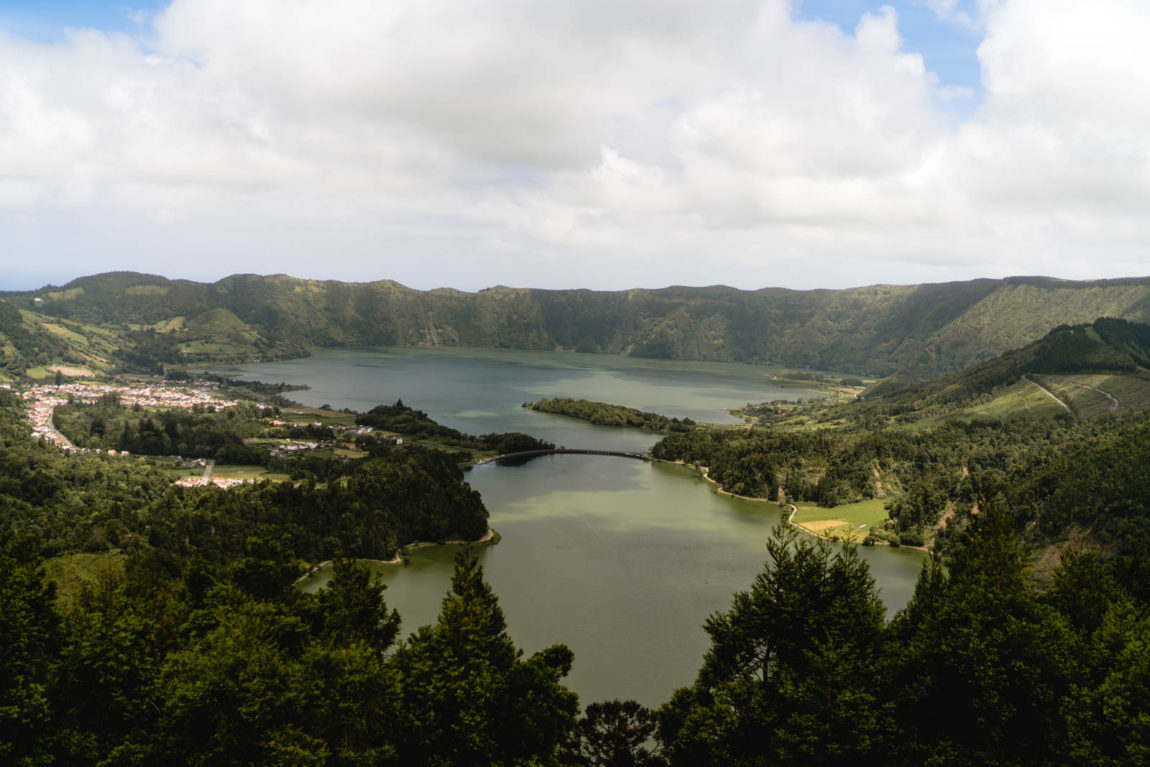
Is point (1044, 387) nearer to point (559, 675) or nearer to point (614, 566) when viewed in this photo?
point (614, 566)

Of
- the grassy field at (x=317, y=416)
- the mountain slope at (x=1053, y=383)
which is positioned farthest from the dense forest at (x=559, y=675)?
the grassy field at (x=317, y=416)

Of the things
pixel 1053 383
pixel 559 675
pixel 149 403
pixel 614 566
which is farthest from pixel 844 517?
pixel 149 403

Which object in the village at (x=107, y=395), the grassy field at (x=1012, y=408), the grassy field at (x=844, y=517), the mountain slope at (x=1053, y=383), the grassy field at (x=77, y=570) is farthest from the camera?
the grassy field at (x=1012, y=408)

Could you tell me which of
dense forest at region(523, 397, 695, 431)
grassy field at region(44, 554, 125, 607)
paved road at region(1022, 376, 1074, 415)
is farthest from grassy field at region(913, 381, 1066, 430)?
grassy field at region(44, 554, 125, 607)

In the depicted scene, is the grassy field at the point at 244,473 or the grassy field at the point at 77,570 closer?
the grassy field at the point at 77,570

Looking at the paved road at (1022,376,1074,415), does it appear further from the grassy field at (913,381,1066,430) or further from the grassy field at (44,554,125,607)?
the grassy field at (44,554,125,607)

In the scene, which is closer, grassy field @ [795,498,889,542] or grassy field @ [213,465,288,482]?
grassy field @ [795,498,889,542]

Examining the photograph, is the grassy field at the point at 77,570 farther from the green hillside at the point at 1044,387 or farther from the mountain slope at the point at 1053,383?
the mountain slope at the point at 1053,383

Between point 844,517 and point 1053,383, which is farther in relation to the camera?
point 1053,383

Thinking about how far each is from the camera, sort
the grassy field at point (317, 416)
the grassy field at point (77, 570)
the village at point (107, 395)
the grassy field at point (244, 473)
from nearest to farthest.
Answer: the grassy field at point (77, 570) < the grassy field at point (244, 473) < the village at point (107, 395) < the grassy field at point (317, 416)

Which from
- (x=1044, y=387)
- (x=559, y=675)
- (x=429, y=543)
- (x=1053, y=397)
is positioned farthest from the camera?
(x=1044, y=387)
